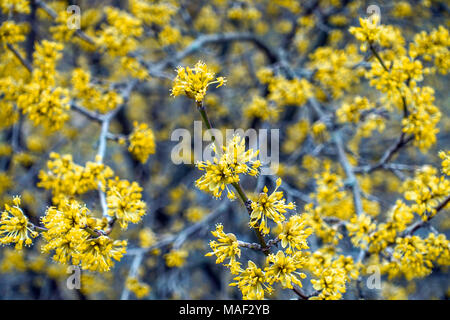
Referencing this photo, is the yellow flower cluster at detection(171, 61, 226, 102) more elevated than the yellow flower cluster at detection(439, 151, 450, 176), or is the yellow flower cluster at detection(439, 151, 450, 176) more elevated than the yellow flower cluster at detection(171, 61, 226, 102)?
the yellow flower cluster at detection(171, 61, 226, 102)

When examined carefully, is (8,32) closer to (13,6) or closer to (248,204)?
(13,6)

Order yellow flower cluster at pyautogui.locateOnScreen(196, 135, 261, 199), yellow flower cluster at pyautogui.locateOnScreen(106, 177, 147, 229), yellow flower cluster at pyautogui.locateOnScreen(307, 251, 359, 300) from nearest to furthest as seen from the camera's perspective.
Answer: yellow flower cluster at pyautogui.locateOnScreen(196, 135, 261, 199) < yellow flower cluster at pyautogui.locateOnScreen(307, 251, 359, 300) < yellow flower cluster at pyautogui.locateOnScreen(106, 177, 147, 229)

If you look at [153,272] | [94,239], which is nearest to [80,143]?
[153,272]

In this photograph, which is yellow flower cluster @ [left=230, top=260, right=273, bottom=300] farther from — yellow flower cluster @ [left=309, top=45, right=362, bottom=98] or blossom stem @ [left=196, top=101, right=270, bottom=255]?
yellow flower cluster @ [left=309, top=45, right=362, bottom=98]

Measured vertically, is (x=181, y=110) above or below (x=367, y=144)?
above

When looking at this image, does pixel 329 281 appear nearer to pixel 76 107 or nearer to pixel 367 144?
pixel 76 107

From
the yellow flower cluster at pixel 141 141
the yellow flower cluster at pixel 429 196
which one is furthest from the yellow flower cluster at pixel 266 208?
the yellow flower cluster at pixel 141 141

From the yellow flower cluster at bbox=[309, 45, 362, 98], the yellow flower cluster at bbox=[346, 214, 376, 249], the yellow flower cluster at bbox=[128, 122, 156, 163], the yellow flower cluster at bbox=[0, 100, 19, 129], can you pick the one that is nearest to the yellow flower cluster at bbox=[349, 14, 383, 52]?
the yellow flower cluster at bbox=[309, 45, 362, 98]

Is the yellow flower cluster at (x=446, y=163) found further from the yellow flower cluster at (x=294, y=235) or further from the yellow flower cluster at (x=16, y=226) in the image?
the yellow flower cluster at (x=16, y=226)

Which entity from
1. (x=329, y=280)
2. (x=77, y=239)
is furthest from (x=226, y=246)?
(x=77, y=239)

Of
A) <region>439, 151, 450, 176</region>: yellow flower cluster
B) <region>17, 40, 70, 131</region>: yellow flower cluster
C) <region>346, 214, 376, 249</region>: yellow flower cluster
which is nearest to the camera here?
<region>439, 151, 450, 176</region>: yellow flower cluster

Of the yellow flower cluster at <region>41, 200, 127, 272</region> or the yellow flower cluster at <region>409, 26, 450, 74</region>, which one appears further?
the yellow flower cluster at <region>409, 26, 450, 74</region>
